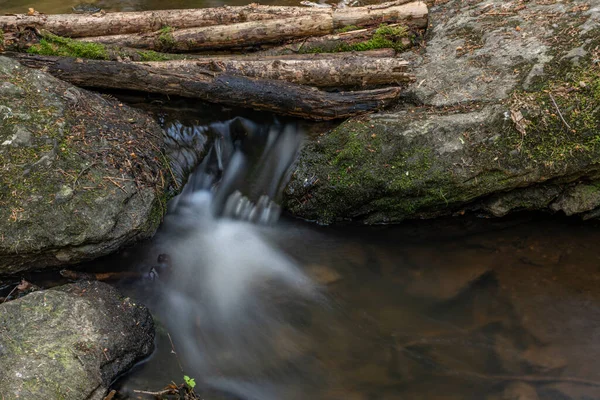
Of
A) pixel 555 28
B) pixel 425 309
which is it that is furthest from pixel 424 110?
pixel 425 309

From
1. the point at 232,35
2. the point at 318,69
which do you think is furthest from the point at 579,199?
the point at 232,35

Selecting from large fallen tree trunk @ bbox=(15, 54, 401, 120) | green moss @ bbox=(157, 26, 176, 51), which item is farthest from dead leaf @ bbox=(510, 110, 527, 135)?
green moss @ bbox=(157, 26, 176, 51)

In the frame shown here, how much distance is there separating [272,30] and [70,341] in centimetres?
492

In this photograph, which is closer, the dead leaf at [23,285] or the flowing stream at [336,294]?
the flowing stream at [336,294]

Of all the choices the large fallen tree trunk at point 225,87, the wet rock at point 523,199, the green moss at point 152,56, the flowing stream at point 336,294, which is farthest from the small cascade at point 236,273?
the wet rock at point 523,199

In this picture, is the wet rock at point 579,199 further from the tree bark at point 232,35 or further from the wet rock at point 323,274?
the tree bark at point 232,35

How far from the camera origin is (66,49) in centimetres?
625

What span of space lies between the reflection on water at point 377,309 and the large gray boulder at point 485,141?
1.32 feet

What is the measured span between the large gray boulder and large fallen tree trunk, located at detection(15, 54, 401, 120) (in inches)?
12.7

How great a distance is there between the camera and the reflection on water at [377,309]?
4266 millimetres

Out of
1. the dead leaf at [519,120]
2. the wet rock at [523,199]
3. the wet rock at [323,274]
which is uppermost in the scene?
the dead leaf at [519,120]

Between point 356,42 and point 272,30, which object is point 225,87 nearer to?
point 272,30

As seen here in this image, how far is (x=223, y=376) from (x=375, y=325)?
1.57 meters

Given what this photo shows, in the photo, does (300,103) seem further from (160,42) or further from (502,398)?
(502,398)
